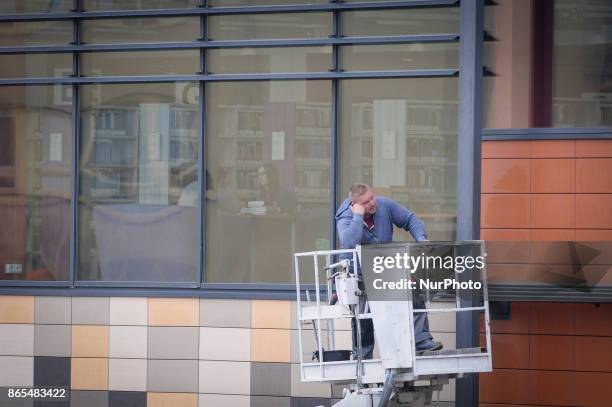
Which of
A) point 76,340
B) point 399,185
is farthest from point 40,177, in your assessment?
point 399,185

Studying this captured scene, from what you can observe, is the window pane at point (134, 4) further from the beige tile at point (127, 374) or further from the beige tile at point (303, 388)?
the beige tile at point (303, 388)

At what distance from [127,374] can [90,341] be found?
0.45 metres

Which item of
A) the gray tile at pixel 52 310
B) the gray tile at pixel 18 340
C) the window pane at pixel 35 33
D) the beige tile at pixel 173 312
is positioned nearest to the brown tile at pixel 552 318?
the beige tile at pixel 173 312

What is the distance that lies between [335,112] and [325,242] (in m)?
1.14

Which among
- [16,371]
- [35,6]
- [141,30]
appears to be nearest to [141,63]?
[141,30]

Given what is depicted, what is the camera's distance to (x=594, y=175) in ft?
28.9

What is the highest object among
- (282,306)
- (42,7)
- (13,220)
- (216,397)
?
(42,7)

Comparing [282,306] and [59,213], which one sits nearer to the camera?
[282,306]

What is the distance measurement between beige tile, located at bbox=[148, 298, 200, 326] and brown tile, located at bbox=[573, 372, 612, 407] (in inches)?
129

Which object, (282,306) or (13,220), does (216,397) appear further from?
(13,220)

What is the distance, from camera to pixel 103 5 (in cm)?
990

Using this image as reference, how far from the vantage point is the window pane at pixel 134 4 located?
9750 mm

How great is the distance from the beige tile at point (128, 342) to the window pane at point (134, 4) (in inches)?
113

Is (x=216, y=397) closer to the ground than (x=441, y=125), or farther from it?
closer to the ground
